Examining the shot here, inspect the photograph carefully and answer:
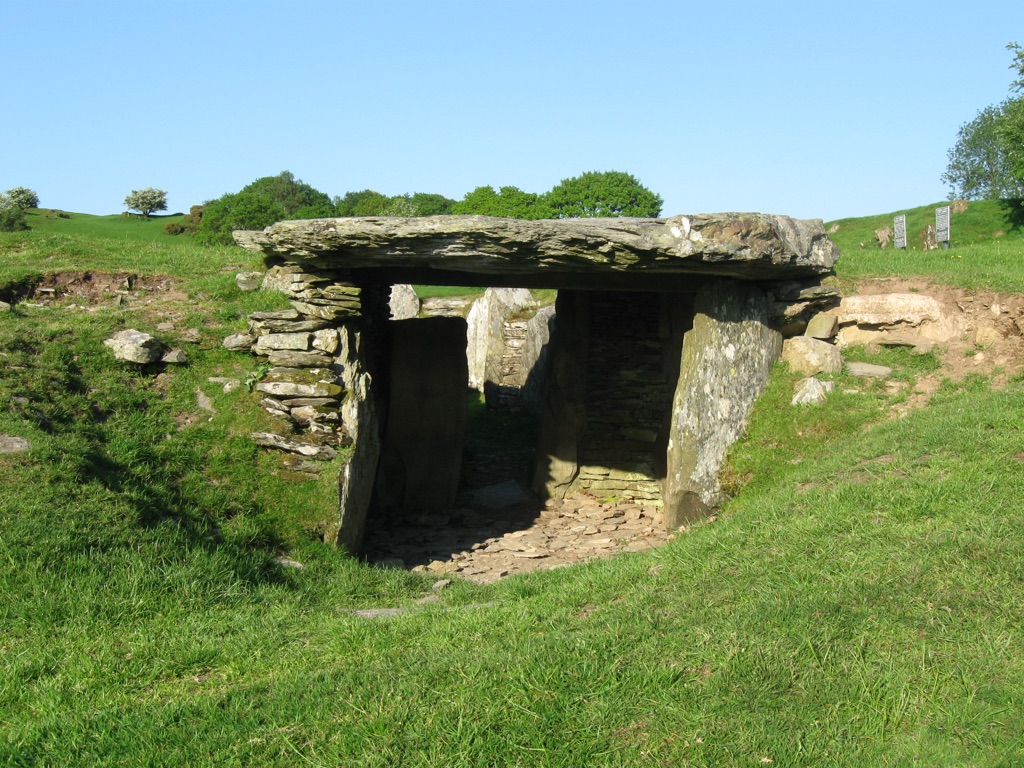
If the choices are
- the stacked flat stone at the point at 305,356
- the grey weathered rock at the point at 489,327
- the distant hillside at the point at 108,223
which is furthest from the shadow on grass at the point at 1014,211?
the distant hillside at the point at 108,223

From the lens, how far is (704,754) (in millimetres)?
3902

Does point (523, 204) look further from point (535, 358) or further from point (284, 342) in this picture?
point (284, 342)

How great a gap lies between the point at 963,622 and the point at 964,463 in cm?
220

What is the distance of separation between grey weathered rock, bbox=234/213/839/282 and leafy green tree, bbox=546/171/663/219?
82.9 feet

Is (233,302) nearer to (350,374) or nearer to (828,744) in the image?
(350,374)

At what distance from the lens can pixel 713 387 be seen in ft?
29.4

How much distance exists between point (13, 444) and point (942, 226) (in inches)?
602

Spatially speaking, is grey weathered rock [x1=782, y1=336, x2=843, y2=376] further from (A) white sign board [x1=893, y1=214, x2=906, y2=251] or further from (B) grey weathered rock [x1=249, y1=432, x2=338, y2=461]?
(A) white sign board [x1=893, y1=214, x2=906, y2=251]

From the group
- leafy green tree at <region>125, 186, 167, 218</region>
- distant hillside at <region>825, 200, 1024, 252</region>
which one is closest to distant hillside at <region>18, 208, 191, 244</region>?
leafy green tree at <region>125, 186, 167, 218</region>

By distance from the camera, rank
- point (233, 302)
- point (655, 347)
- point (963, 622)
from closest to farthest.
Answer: point (963, 622)
point (233, 302)
point (655, 347)

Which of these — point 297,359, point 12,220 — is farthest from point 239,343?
point 12,220

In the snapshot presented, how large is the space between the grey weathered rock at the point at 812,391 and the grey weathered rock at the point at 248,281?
18.4 ft

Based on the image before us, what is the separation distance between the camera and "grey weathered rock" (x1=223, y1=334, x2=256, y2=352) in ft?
28.9

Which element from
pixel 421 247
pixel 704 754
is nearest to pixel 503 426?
pixel 421 247
